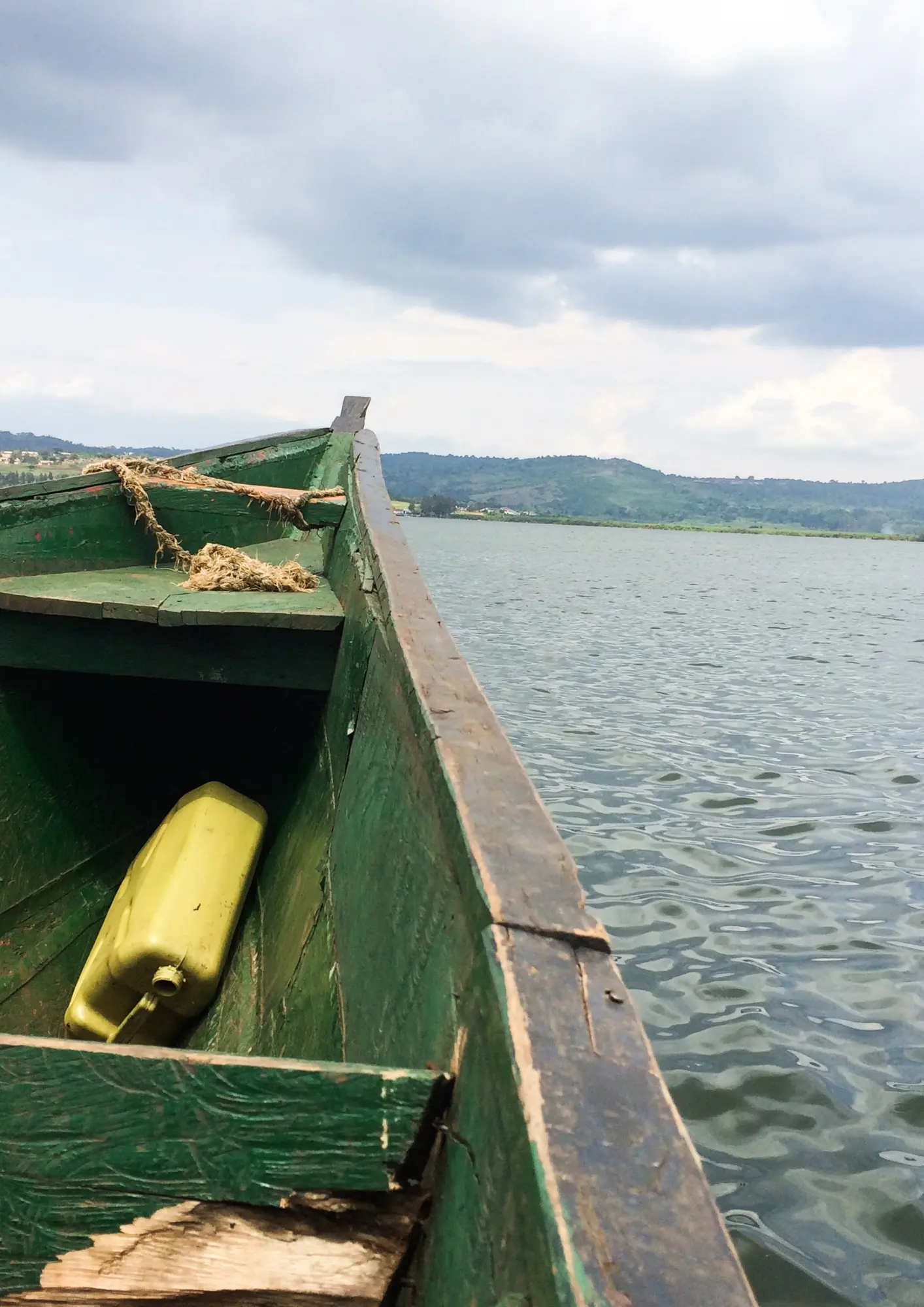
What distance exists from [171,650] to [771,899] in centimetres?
366

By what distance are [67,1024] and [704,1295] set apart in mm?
2619

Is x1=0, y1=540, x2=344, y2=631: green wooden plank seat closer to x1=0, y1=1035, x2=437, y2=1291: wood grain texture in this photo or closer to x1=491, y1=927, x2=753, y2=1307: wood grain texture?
x1=0, y1=1035, x2=437, y2=1291: wood grain texture

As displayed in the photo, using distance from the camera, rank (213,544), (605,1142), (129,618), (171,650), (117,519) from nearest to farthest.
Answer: (605,1142)
(129,618)
(171,650)
(213,544)
(117,519)

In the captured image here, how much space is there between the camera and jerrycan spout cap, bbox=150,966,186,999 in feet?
9.07

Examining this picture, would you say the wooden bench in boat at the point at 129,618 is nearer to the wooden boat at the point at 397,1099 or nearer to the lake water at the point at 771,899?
the wooden boat at the point at 397,1099

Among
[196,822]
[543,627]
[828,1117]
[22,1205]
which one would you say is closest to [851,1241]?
[828,1117]

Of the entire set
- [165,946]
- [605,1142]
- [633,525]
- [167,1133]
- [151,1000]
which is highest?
[633,525]

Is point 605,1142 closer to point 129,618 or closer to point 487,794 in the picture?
point 487,794

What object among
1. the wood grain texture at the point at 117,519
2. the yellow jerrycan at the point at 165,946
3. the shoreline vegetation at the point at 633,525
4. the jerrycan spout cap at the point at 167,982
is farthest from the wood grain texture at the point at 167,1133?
the shoreline vegetation at the point at 633,525

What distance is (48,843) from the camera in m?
3.66

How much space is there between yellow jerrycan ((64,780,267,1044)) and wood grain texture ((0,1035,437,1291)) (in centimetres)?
148

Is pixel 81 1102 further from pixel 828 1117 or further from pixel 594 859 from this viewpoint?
pixel 594 859

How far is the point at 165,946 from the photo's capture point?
9.20ft

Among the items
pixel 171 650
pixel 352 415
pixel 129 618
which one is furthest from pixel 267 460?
pixel 129 618
